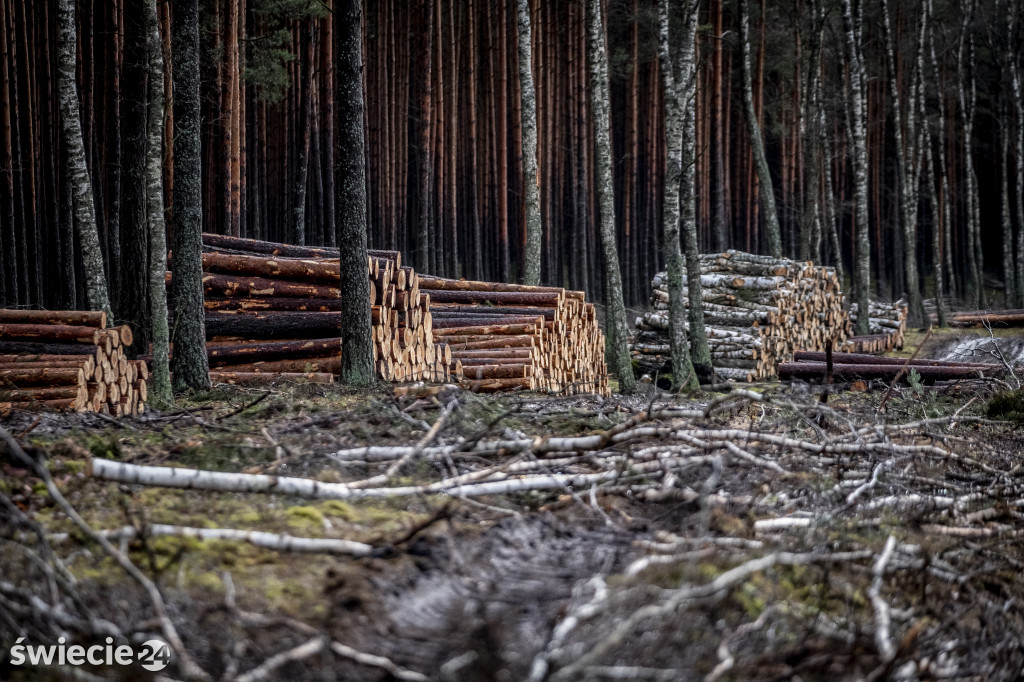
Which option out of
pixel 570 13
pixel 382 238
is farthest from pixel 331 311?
pixel 570 13

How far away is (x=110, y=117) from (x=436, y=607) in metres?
17.2

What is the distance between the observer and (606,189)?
1177 cm

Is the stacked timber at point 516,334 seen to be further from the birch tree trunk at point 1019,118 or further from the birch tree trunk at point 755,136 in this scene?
the birch tree trunk at point 1019,118

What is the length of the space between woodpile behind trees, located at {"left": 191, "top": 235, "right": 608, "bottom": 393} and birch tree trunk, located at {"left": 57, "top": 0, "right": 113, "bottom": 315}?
1.32 meters

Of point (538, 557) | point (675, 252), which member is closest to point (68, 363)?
point (538, 557)

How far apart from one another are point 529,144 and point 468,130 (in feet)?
37.8

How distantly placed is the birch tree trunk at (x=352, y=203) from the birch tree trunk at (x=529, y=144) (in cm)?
550

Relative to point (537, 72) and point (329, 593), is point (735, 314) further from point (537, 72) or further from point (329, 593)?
point (329, 593)

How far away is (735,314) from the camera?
14742mm

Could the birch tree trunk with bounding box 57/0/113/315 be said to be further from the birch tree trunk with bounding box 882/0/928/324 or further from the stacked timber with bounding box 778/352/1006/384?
the birch tree trunk with bounding box 882/0/928/324

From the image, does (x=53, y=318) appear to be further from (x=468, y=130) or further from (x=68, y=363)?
(x=468, y=130)

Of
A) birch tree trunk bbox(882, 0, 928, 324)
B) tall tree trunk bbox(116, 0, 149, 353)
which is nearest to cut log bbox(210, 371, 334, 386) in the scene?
tall tree trunk bbox(116, 0, 149, 353)

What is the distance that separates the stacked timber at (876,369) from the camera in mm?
9641

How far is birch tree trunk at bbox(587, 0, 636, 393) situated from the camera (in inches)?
453
